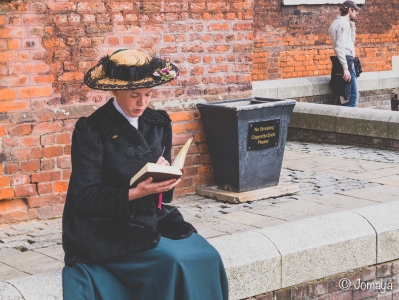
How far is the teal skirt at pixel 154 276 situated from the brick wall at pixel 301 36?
1169 cm

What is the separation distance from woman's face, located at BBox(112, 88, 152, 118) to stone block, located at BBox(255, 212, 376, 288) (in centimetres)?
124

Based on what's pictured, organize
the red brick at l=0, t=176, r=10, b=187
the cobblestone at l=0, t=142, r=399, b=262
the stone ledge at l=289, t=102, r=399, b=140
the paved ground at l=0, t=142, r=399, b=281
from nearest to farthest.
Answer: the paved ground at l=0, t=142, r=399, b=281
the cobblestone at l=0, t=142, r=399, b=262
the red brick at l=0, t=176, r=10, b=187
the stone ledge at l=289, t=102, r=399, b=140

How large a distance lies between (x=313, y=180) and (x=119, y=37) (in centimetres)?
240

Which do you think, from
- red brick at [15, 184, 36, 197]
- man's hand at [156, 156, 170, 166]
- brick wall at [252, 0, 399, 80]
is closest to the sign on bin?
red brick at [15, 184, 36, 197]

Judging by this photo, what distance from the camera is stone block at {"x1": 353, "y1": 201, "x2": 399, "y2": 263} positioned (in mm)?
5137

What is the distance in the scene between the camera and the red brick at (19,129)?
6.29 m

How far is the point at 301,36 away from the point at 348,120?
5928 mm

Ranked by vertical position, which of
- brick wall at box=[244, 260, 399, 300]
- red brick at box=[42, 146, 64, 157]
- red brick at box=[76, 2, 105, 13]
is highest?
red brick at box=[76, 2, 105, 13]

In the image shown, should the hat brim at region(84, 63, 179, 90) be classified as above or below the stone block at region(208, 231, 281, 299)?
above

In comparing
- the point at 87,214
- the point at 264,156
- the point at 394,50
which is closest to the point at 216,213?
the point at 264,156

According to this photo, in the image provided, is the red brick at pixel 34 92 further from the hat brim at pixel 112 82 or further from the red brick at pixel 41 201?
the hat brim at pixel 112 82

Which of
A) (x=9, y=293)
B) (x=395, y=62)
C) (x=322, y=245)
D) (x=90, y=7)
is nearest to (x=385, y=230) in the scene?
(x=322, y=245)

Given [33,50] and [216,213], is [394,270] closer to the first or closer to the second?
[216,213]

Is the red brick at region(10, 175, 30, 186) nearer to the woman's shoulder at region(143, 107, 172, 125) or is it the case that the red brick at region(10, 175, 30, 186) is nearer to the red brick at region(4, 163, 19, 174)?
the red brick at region(4, 163, 19, 174)
